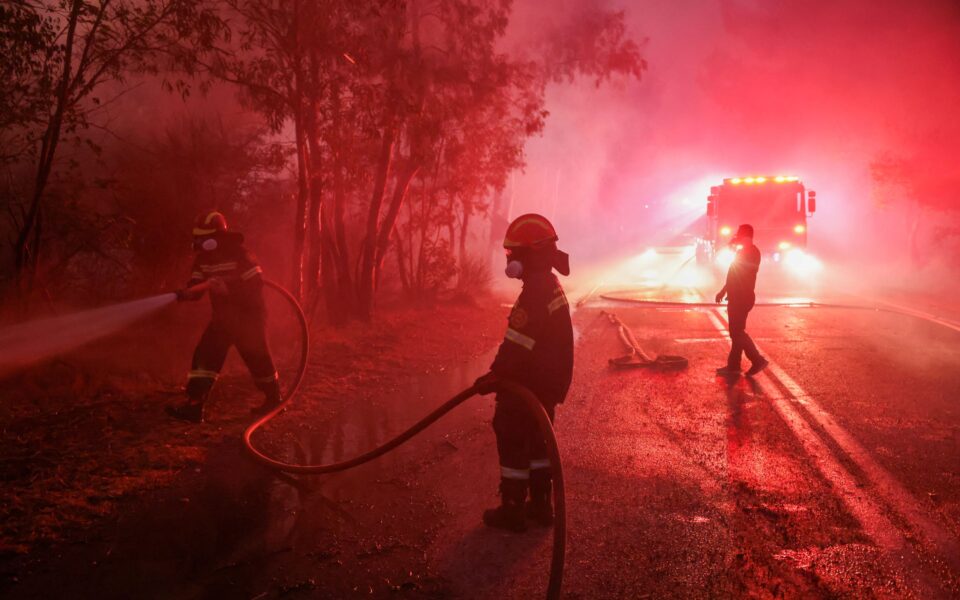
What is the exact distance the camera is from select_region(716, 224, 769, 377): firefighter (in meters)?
8.11

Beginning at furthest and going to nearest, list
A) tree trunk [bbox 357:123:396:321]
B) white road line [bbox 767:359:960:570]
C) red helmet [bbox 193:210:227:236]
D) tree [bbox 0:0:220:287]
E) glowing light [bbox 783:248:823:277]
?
glowing light [bbox 783:248:823:277], tree trunk [bbox 357:123:396:321], tree [bbox 0:0:220:287], red helmet [bbox 193:210:227:236], white road line [bbox 767:359:960:570]

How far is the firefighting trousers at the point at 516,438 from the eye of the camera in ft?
13.2

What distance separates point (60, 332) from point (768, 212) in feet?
66.5

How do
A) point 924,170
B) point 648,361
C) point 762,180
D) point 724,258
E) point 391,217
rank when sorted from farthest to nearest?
point 924,170, point 724,258, point 762,180, point 391,217, point 648,361

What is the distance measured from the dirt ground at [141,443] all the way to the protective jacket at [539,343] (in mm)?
1289

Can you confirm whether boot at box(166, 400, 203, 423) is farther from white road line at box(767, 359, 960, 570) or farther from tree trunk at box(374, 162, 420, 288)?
tree trunk at box(374, 162, 420, 288)

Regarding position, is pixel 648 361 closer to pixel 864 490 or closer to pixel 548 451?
pixel 864 490

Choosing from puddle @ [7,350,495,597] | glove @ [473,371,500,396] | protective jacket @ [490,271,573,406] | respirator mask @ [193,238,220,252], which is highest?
respirator mask @ [193,238,220,252]

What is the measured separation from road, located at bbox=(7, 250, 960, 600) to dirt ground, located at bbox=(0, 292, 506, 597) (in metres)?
0.05

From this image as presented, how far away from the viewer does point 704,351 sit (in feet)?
33.0

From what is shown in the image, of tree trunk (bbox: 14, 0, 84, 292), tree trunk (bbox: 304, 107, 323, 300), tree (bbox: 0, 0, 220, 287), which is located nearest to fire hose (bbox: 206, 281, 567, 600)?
tree trunk (bbox: 14, 0, 84, 292)

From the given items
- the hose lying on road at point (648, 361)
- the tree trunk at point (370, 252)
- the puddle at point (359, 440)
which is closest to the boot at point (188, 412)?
the puddle at point (359, 440)

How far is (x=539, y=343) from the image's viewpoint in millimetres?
4098

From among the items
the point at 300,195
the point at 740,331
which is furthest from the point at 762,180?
the point at 300,195
